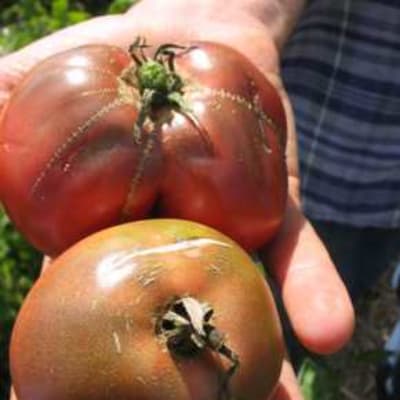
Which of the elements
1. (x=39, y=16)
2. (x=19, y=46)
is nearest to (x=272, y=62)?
(x=19, y=46)

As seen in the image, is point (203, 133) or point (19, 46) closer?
point (203, 133)

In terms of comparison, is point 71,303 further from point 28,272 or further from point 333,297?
point 28,272

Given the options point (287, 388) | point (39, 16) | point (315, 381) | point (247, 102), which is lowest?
point (315, 381)

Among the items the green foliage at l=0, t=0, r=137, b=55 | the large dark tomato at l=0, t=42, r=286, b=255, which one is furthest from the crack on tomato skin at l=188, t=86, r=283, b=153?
the green foliage at l=0, t=0, r=137, b=55

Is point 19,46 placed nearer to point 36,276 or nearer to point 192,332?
point 36,276

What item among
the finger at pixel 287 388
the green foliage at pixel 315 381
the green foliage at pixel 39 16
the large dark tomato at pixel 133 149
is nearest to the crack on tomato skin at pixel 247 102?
the large dark tomato at pixel 133 149

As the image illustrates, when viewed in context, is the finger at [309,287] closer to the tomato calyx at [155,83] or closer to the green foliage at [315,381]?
the tomato calyx at [155,83]

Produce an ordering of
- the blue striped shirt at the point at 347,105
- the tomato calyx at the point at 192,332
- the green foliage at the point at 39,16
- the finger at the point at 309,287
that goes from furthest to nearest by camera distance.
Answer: the green foliage at the point at 39,16 → the blue striped shirt at the point at 347,105 → the finger at the point at 309,287 → the tomato calyx at the point at 192,332

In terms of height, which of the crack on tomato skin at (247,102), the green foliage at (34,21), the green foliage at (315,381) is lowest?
the green foliage at (315,381)
